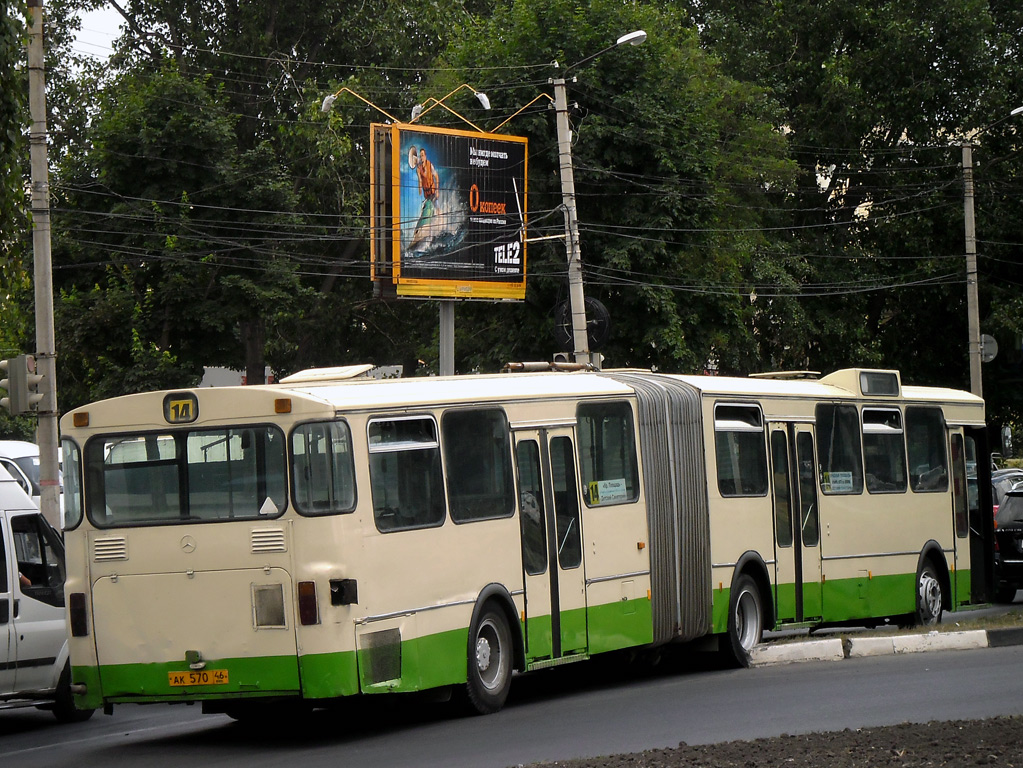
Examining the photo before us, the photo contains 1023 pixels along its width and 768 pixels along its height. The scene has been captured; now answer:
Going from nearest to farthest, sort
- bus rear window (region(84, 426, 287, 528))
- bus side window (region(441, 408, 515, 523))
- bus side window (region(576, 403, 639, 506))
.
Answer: bus rear window (region(84, 426, 287, 528)) → bus side window (region(441, 408, 515, 523)) → bus side window (region(576, 403, 639, 506))

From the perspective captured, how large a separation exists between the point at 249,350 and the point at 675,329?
13.5m

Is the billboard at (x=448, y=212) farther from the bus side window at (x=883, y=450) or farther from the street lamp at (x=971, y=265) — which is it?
the bus side window at (x=883, y=450)

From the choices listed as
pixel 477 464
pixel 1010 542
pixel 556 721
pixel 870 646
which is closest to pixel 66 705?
pixel 477 464

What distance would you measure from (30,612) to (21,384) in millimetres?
7737

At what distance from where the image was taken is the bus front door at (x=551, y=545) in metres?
12.5

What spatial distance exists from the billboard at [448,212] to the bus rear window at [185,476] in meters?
20.3

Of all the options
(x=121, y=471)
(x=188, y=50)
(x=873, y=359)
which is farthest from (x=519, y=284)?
(x=121, y=471)

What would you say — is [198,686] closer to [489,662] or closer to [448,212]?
[489,662]

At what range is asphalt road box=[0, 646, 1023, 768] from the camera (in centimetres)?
984

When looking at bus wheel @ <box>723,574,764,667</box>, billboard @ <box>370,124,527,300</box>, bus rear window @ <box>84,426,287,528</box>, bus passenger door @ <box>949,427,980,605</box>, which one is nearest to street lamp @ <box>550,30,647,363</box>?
billboard @ <box>370,124,527,300</box>

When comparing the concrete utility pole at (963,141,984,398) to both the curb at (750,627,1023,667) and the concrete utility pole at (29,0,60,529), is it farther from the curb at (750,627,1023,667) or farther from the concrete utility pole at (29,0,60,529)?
the concrete utility pole at (29,0,60,529)

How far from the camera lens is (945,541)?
18922 millimetres

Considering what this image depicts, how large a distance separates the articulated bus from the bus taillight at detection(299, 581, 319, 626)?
0.01m

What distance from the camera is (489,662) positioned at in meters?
12.0
